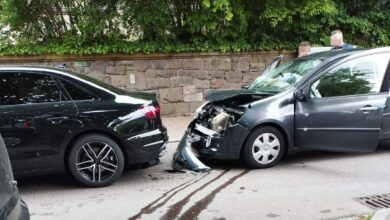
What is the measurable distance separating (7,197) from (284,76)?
5376 millimetres

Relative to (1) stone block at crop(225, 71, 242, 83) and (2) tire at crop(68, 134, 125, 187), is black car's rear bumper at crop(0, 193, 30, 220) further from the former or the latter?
(1) stone block at crop(225, 71, 242, 83)

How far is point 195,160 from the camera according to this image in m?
6.50

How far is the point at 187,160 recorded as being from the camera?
6.51 meters

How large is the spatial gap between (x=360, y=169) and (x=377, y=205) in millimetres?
1475

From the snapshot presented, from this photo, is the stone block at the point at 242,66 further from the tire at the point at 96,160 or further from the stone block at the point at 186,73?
the tire at the point at 96,160

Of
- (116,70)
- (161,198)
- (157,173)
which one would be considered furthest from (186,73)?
(161,198)

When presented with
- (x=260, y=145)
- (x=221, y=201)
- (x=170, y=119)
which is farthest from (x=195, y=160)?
(x=170, y=119)

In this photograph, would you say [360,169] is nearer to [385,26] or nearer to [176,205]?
[176,205]

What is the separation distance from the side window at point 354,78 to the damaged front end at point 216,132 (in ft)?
2.87

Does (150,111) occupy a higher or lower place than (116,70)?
lower

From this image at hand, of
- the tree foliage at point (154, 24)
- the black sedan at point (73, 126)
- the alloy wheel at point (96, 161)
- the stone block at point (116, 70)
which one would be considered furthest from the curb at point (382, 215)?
the stone block at point (116, 70)

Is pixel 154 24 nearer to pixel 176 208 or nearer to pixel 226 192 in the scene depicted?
pixel 226 192

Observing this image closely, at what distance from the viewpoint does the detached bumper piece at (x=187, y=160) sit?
253 inches

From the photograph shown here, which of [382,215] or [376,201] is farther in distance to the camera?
[376,201]
